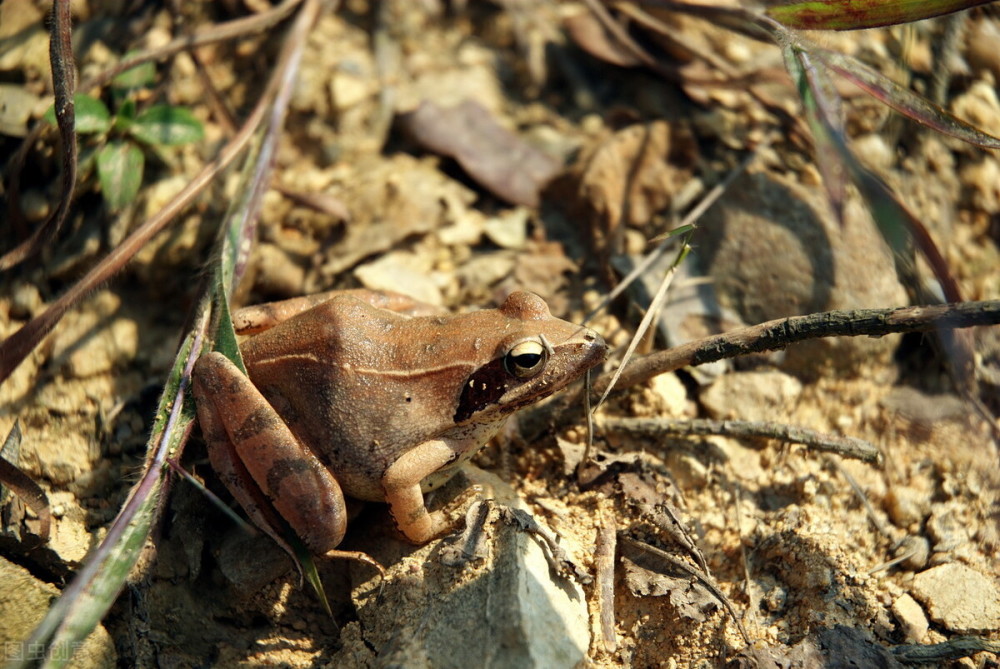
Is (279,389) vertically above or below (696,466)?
above

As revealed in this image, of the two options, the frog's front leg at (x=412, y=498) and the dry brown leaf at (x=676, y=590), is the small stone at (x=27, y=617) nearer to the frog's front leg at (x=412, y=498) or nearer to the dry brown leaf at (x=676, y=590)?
the frog's front leg at (x=412, y=498)

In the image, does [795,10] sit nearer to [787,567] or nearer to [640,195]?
[640,195]

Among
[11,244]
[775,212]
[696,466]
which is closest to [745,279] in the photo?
[775,212]

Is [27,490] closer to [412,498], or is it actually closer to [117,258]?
[117,258]

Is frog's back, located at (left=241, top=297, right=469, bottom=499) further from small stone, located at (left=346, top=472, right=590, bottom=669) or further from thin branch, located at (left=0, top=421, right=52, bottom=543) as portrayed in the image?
thin branch, located at (left=0, top=421, right=52, bottom=543)

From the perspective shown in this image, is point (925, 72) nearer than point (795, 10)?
No

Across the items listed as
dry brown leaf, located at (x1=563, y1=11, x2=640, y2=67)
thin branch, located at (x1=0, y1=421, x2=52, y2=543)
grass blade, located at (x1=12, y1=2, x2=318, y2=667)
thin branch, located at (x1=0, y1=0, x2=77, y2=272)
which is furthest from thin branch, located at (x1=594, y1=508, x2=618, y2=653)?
dry brown leaf, located at (x1=563, y1=11, x2=640, y2=67)

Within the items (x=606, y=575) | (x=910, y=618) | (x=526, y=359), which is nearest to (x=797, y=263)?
(x=526, y=359)
